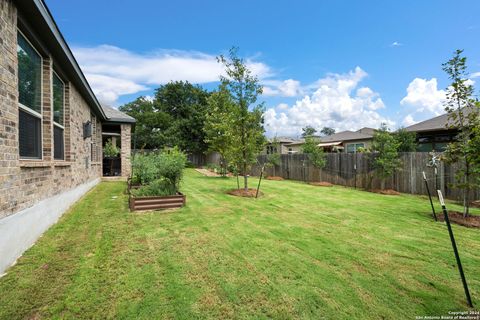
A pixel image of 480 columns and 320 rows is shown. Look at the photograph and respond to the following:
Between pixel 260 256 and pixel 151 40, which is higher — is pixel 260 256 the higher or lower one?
the lower one

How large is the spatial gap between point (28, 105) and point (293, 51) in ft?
47.5

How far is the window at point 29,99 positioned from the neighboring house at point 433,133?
60.7 ft

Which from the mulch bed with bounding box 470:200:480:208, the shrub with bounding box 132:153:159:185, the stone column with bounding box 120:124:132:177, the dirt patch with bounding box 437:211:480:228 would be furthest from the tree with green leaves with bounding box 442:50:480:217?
the stone column with bounding box 120:124:132:177

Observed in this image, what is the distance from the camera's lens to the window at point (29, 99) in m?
4.21

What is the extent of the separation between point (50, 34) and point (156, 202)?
4212mm

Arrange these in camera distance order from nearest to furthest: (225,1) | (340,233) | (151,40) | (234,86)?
(340,233), (234,86), (225,1), (151,40)

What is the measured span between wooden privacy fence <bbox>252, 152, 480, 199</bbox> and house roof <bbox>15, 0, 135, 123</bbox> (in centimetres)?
1013

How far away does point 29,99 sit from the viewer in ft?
15.0

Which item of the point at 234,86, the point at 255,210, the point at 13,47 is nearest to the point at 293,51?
the point at 234,86

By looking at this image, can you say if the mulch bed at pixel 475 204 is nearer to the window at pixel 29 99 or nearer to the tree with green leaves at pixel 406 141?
the tree with green leaves at pixel 406 141

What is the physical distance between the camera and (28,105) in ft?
14.8

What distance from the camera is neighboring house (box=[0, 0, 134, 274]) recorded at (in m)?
3.42

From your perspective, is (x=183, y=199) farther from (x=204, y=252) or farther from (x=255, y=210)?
(x=204, y=252)

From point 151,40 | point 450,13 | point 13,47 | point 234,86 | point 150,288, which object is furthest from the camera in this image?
point 151,40
